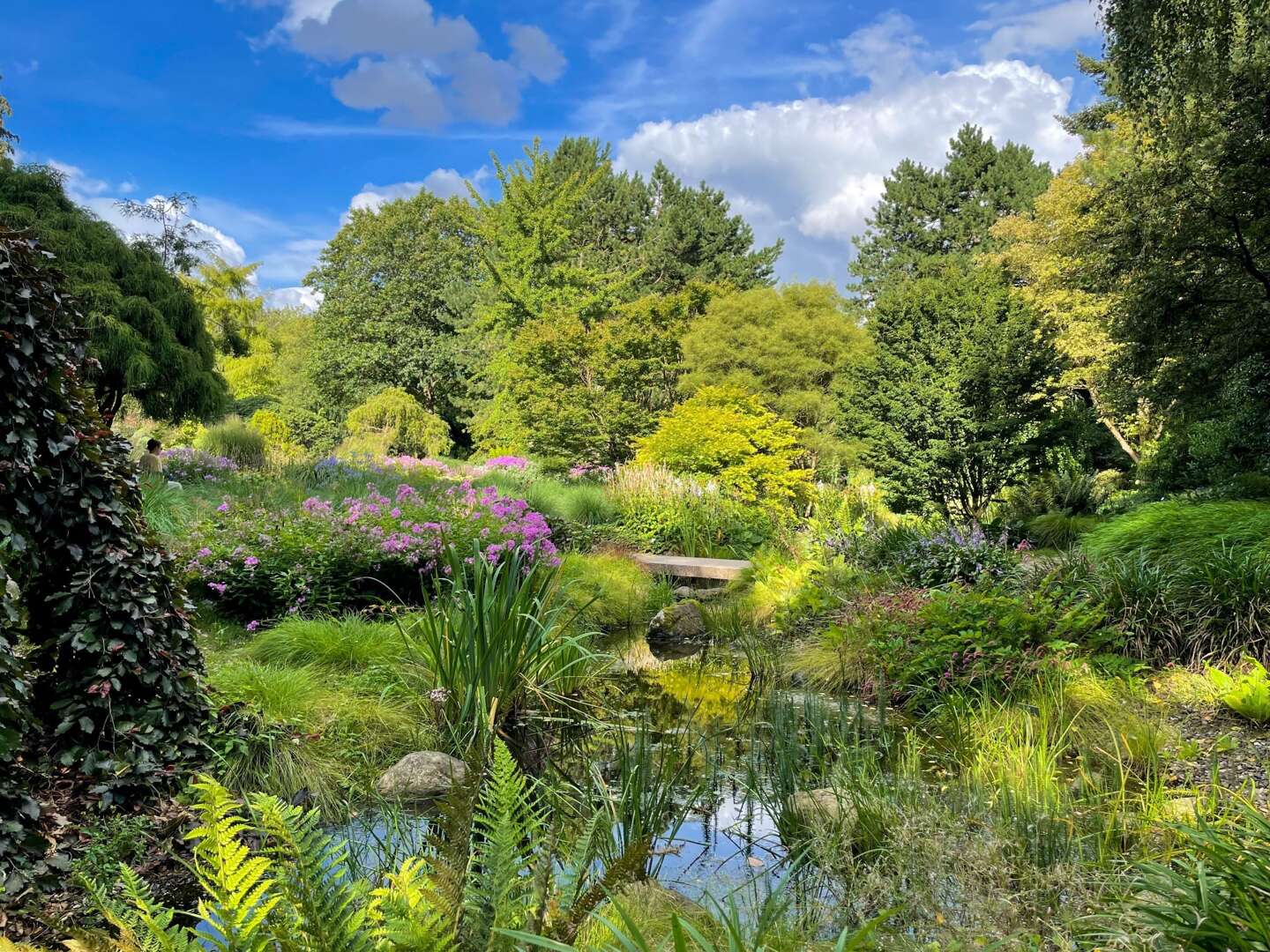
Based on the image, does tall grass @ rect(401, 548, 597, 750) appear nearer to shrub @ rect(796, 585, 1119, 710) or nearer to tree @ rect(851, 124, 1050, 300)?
shrub @ rect(796, 585, 1119, 710)

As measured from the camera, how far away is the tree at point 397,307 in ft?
92.6

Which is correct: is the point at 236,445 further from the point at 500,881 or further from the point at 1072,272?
the point at 1072,272

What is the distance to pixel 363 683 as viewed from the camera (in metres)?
4.98

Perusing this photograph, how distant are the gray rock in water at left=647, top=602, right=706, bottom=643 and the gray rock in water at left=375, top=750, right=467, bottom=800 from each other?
172 inches

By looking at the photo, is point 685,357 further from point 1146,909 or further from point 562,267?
point 1146,909

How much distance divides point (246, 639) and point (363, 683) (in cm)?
157

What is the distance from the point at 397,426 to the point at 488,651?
20.7 metres

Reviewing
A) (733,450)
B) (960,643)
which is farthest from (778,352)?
(960,643)

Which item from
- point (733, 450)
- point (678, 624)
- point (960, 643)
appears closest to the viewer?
point (960, 643)

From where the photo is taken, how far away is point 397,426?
78.7ft

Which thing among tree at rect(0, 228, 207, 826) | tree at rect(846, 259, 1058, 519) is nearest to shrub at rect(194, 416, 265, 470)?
tree at rect(846, 259, 1058, 519)

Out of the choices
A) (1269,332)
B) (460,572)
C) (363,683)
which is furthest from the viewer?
(1269,332)

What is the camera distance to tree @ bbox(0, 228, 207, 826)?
2.59 m

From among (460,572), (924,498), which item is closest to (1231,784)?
(460,572)
